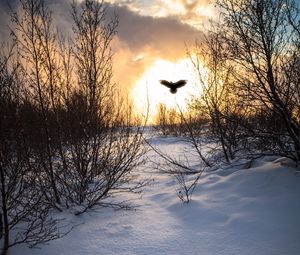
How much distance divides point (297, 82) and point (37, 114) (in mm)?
4886

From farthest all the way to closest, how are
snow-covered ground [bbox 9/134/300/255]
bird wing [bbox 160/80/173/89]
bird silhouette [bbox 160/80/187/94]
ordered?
bird wing [bbox 160/80/173/89]
bird silhouette [bbox 160/80/187/94]
snow-covered ground [bbox 9/134/300/255]

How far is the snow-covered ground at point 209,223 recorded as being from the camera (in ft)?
11.0

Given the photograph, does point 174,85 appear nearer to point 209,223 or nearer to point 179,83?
point 179,83

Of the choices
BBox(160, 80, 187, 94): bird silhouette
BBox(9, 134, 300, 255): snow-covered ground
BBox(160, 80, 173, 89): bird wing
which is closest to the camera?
BBox(9, 134, 300, 255): snow-covered ground

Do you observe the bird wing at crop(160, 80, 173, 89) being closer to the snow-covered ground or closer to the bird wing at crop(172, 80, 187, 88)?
the bird wing at crop(172, 80, 187, 88)

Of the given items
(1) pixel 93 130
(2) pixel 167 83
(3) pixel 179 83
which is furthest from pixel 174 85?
(1) pixel 93 130

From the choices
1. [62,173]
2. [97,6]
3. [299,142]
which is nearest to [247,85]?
[299,142]

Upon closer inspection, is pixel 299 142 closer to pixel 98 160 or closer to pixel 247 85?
pixel 247 85

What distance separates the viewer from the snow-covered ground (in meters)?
3.36

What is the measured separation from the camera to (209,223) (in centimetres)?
391

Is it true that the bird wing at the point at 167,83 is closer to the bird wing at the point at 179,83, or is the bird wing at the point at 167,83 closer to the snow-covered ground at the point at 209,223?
the bird wing at the point at 179,83

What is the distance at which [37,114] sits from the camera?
5336 millimetres

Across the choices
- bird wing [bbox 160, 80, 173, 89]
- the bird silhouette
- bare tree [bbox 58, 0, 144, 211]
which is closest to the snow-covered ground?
bare tree [bbox 58, 0, 144, 211]

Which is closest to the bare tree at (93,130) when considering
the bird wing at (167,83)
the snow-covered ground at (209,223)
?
the snow-covered ground at (209,223)
